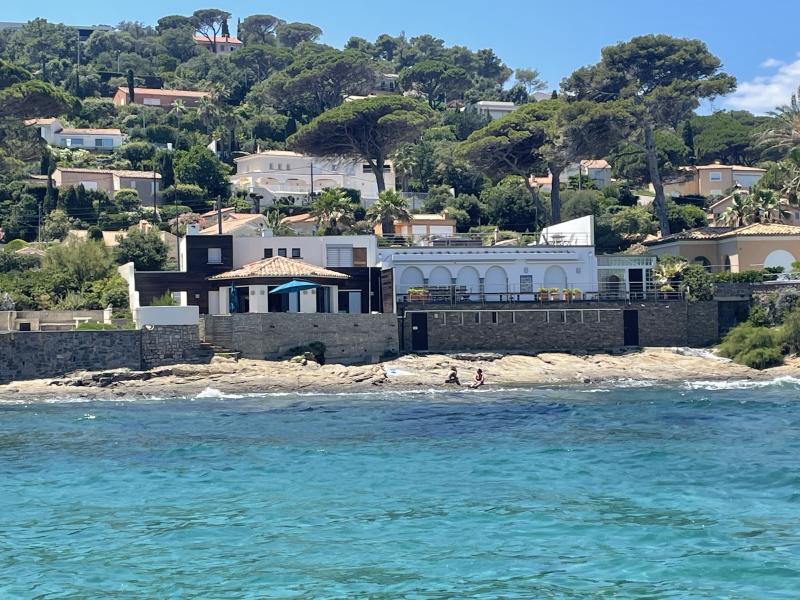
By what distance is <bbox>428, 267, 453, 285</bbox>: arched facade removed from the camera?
55.5 meters

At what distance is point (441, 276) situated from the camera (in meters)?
55.6

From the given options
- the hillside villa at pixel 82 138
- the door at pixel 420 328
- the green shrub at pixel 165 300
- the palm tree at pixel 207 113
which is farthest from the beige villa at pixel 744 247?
the hillside villa at pixel 82 138

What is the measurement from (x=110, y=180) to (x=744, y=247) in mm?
55254

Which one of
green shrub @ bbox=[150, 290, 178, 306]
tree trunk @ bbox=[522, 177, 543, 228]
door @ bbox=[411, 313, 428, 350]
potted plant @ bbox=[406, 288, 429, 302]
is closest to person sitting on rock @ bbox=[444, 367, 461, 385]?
door @ bbox=[411, 313, 428, 350]

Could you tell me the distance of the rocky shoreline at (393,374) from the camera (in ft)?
144

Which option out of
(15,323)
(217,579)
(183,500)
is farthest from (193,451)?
(15,323)

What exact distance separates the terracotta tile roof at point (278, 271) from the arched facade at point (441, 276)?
5014 millimetres

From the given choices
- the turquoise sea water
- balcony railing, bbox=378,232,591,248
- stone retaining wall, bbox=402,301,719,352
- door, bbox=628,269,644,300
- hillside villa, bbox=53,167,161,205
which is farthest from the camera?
hillside villa, bbox=53,167,161,205

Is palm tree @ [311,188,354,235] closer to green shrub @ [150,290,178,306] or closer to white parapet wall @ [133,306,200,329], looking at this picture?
green shrub @ [150,290,178,306]

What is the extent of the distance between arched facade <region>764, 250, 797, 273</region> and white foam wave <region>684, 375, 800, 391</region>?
1370 cm

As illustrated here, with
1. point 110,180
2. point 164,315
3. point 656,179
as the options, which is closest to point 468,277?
point 164,315

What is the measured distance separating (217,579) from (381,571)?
2570 millimetres

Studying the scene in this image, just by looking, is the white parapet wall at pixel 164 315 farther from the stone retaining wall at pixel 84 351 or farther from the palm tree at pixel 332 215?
the palm tree at pixel 332 215

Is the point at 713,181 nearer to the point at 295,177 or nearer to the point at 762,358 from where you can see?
the point at 295,177
